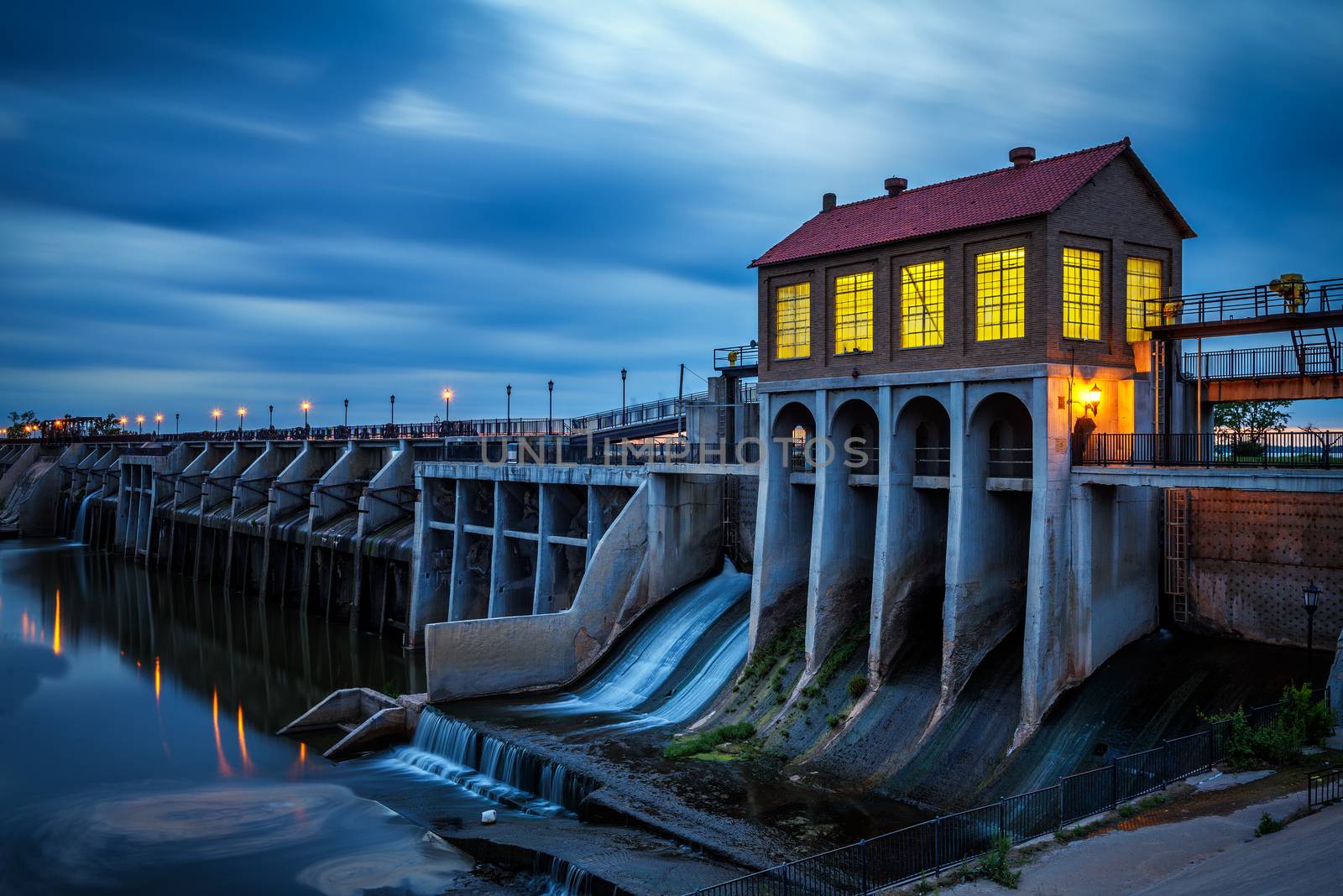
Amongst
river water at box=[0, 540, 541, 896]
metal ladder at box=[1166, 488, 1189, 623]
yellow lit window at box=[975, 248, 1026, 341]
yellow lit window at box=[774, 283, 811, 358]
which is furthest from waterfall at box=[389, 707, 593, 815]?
metal ladder at box=[1166, 488, 1189, 623]

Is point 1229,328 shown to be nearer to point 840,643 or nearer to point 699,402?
point 840,643

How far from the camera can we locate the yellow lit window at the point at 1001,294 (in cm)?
2645

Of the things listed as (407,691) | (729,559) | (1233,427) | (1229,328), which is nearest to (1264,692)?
(1229,328)

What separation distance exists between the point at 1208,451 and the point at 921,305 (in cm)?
829

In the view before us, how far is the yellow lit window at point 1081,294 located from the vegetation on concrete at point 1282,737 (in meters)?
10.1

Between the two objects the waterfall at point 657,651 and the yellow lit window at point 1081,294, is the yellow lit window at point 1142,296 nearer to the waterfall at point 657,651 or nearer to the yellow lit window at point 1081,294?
the yellow lit window at point 1081,294

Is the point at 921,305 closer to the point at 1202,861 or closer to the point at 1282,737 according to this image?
the point at 1282,737

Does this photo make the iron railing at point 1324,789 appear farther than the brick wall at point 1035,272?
No

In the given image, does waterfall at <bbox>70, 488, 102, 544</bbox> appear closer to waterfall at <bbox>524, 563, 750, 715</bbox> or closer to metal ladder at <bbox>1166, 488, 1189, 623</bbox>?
waterfall at <bbox>524, 563, 750, 715</bbox>

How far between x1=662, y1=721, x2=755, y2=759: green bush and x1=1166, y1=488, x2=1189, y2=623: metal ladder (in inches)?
455

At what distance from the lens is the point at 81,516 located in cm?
9606

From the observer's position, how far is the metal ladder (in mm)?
27109

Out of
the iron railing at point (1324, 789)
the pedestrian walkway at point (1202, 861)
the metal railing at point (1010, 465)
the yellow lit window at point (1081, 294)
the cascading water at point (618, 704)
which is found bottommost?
the cascading water at point (618, 704)

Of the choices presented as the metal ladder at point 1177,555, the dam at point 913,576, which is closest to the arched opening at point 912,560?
the dam at point 913,576
